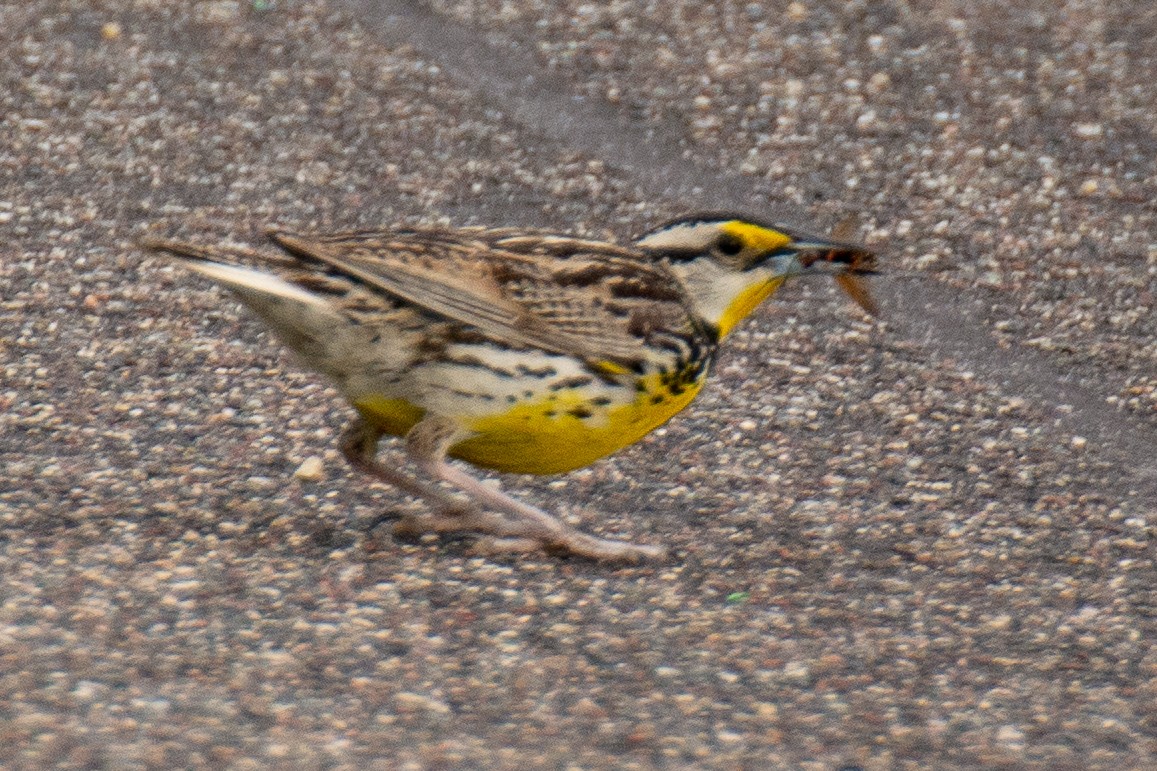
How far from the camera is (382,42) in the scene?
29.3 ft

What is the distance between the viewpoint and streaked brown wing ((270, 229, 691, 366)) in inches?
191

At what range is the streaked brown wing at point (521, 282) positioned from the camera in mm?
4855

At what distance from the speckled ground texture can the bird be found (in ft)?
0.85

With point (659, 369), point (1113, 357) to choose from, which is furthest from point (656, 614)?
point (1113, 357)

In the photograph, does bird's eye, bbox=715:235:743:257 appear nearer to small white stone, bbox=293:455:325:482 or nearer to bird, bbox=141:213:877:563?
bird, bbox=141:213:877:563

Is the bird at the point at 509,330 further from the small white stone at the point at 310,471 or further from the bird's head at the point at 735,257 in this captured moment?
the small white stone at the point at 310,471

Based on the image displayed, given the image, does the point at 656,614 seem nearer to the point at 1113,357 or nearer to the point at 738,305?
the point at 738,305

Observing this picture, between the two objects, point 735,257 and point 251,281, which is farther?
point 735,257

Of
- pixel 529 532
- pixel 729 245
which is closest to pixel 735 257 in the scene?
pixel 729 245

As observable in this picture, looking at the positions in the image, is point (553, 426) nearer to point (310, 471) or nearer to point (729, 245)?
point (729, 245)

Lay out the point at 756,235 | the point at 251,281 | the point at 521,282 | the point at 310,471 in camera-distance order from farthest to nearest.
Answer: the point at 310,471, the point at 756,235, the point at 521,282, the point at 251,281

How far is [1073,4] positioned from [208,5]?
4203mm

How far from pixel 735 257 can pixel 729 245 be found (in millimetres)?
45

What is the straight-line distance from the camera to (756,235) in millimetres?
5207
